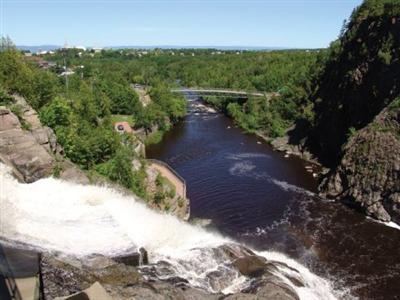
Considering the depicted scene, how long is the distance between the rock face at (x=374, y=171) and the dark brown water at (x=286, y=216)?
2048mm

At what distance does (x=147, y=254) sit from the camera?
30.0 metres

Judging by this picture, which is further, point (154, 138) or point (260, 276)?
point (154, 138)

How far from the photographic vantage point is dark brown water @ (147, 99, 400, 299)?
37625 millimetres

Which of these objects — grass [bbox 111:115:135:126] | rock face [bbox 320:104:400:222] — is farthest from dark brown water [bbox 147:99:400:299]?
grass [bbox 111:115:135:126]

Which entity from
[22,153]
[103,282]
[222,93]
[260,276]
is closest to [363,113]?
[260,276]

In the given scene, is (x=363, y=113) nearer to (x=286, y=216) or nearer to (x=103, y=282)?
(x=286, y=216)

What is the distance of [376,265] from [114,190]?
2433cm

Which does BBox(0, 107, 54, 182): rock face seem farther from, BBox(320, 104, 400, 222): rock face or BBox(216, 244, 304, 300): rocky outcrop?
BBox(320, 104, 400, 222): rock face

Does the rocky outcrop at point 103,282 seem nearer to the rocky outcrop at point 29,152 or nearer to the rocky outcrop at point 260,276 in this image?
the rocky outcrop at point 260,276

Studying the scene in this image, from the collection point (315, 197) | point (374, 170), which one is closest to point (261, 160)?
point (315, 197)

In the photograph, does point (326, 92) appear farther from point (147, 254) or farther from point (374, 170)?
point (147, 254)

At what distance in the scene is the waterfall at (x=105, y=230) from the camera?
93.3 ft

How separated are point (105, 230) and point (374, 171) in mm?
32843

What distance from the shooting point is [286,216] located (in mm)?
48750
